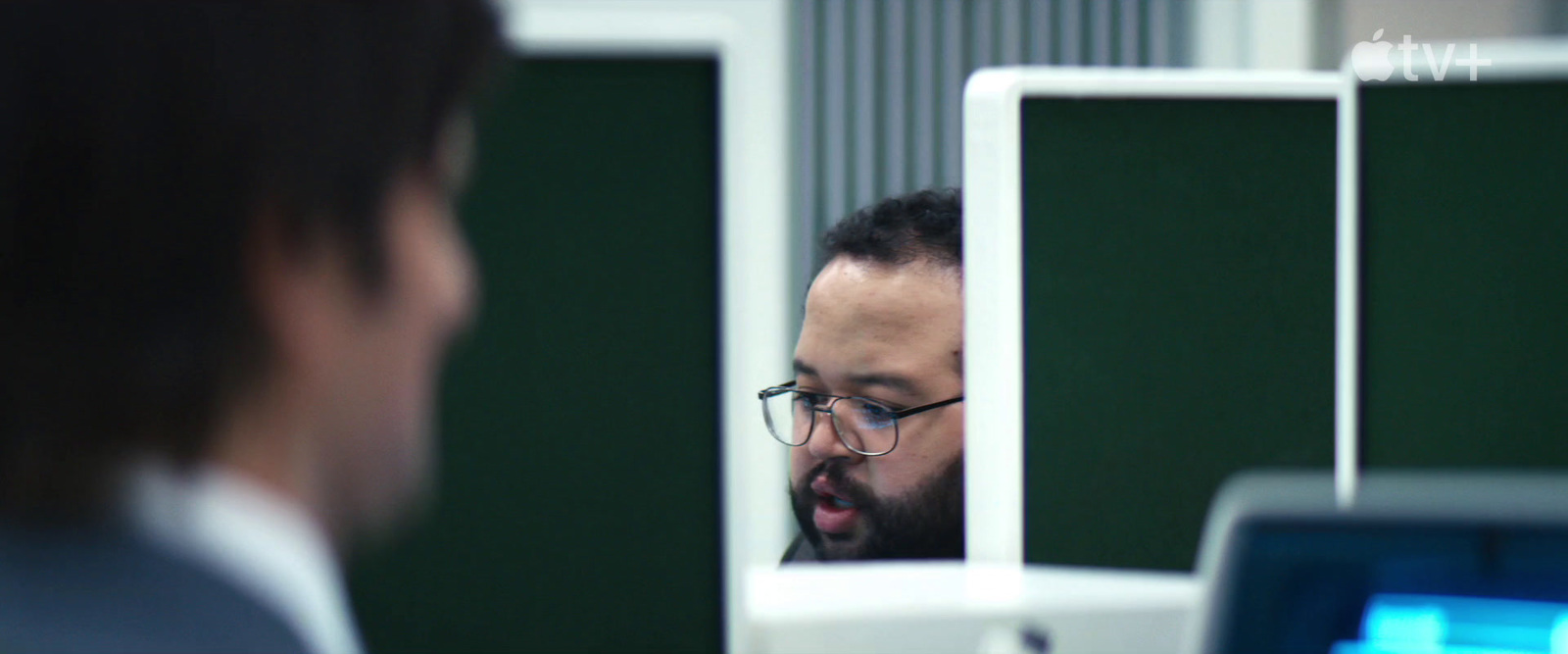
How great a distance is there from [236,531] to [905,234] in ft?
4.66

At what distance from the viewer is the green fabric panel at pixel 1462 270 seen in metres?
1.04

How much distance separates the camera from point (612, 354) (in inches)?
29.8

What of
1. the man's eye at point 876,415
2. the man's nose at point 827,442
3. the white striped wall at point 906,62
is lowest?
the man's nose at point 827,442

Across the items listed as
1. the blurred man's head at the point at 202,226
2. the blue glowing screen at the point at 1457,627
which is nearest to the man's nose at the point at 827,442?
the blue glowing screen at the point at 1457,627

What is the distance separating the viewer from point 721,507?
77cm

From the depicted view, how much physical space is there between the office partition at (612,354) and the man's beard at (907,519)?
0.93 metres

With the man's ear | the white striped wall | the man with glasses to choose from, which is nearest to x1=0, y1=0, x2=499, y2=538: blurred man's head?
the man's ear

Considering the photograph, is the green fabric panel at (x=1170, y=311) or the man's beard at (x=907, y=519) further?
the man's beard at (x=907, y=519)

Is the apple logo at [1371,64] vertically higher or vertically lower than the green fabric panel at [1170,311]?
higher

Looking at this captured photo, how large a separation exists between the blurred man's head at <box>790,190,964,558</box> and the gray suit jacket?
135 cm

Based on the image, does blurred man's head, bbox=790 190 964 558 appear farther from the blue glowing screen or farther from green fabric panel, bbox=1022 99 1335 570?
the blue glowing screen

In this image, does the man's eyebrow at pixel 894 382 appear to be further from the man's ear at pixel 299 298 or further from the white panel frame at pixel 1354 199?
the man's ear at pixel 299 298

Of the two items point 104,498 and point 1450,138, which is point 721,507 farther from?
point 1450,138

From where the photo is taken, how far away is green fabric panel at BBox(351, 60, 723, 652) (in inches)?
29.3
